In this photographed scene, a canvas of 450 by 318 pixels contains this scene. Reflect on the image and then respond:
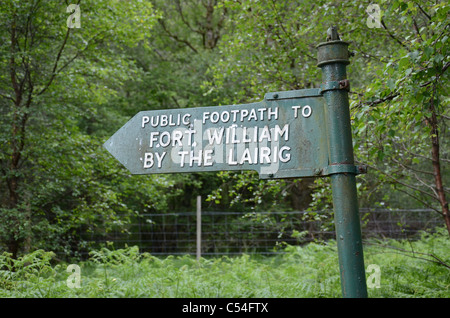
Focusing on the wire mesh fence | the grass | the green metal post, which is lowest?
the grass

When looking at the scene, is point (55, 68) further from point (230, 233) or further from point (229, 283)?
point (230, 233)

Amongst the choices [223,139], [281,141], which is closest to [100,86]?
[223,139]

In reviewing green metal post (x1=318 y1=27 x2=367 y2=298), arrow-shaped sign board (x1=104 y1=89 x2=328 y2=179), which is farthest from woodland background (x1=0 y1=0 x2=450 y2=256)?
green metal post (x1=318 y1=27 x2=367 y2=298)

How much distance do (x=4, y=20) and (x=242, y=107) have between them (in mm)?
7010

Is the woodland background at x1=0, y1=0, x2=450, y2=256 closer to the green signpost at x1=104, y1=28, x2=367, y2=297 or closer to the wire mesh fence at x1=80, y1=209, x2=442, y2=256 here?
the wire mesh fence at x1=80, y1=209, x2=442, y2=256

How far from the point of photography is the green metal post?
5.49ft

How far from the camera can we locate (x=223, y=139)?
6.14 ft

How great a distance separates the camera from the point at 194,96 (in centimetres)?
1517

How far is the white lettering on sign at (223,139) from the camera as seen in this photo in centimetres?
182

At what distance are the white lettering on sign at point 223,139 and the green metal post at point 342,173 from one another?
0.41 feet

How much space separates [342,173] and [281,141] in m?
0.28

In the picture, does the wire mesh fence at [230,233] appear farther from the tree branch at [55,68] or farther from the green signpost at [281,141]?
the green signpost at [281,141]
